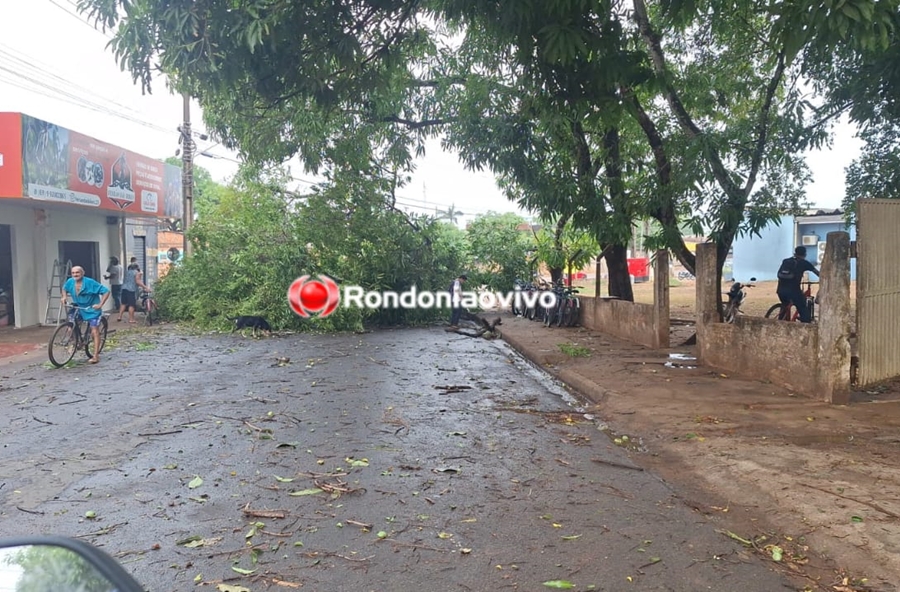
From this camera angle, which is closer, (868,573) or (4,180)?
(868,573)

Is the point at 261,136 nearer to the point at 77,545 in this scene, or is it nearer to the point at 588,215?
the point at 588,215

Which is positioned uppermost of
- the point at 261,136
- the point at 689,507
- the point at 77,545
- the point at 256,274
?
the point at 261,136

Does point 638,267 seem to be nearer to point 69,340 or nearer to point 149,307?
point 149,307

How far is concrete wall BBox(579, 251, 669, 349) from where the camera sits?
1207cm

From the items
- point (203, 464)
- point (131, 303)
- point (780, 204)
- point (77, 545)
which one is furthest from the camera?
point (131, 303)

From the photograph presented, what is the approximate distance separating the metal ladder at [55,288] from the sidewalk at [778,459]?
15079 millimetres

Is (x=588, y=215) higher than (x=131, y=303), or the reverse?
(x=588, y=215)

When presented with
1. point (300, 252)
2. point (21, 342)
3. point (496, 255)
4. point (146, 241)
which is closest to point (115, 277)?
point (21, 342)

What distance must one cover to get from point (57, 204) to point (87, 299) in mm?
→ 5902

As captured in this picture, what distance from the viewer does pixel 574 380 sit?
1012 centimetres

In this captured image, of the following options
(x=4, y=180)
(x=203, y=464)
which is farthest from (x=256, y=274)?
(x=203, y=464)

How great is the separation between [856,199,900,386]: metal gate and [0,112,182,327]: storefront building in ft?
50.9

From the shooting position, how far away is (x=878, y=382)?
7.95 metres

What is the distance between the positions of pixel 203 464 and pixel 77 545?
4570 mm
